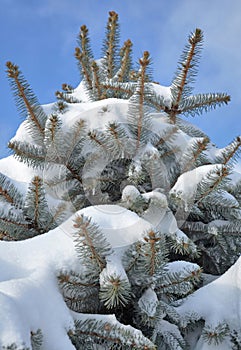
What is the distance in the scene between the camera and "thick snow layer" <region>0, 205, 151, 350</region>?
1258mm

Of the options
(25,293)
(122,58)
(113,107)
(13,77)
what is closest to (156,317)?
(25,293)

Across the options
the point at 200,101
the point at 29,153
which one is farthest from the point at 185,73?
the point at 29,153

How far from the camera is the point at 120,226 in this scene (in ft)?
5.91

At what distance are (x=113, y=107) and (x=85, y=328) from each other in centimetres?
157

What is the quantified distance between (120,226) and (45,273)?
399 mm

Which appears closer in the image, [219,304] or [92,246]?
[92,246]

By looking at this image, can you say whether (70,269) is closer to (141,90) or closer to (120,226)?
(120,226)

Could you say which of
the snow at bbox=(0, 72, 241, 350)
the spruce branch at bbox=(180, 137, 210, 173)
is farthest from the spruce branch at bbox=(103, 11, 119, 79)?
the spruce branch at bbox=(180, 137, 210, 173)

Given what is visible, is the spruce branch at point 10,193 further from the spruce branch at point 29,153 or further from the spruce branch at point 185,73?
the spruce branch at point 185,73

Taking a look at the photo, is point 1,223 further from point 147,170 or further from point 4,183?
point 147,170

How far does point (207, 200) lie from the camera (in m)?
2.29

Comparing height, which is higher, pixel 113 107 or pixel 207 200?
pixel 113 107

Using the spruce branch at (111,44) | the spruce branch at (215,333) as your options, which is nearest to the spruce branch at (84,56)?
the spruce branch at (111,44)

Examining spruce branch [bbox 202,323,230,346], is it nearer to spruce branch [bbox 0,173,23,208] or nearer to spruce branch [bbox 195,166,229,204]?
spruce branch [bbox 195,166,229,204]
